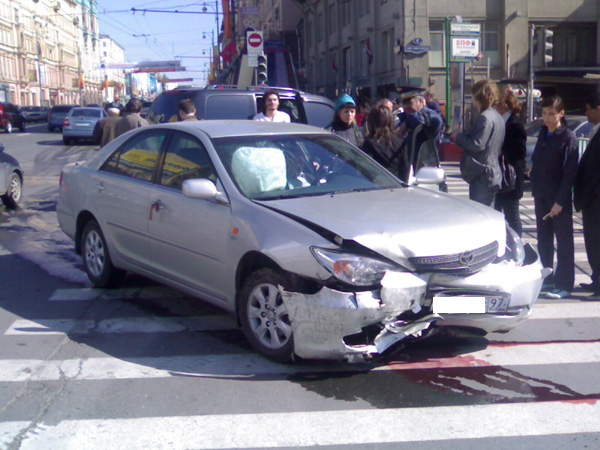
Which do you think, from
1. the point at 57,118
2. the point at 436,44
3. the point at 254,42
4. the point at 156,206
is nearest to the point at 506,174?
the point at 156,206

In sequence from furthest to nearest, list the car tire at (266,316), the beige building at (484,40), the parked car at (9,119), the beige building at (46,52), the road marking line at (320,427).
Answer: the beige building at (46,52) → the parked car at (9,119) → the beige building at (484,40) → the car tire at (266,316) → the road marking line at (320,427)

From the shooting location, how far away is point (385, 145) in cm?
710

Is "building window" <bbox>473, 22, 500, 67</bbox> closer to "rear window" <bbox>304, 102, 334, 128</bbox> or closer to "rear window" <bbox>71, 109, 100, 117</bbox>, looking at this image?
"rear window" <bbox>71, 109, 100, 117</bbox>

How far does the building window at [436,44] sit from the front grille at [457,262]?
1056 inches

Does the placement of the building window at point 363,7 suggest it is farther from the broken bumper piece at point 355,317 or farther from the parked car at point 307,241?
the broken bumper piece at point 355,317

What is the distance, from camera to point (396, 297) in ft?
14.2

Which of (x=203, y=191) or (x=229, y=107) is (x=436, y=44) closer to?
(x=229, y=107)

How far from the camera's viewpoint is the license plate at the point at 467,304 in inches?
175

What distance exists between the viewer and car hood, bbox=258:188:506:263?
4430 mm

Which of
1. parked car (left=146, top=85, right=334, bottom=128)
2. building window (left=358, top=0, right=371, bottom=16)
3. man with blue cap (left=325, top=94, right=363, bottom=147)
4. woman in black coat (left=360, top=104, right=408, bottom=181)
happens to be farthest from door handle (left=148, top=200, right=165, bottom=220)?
building window (left=358, top=0, right=371, bottom=16)

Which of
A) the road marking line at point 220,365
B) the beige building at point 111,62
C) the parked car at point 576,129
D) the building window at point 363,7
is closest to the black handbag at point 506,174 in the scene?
the road marking line at point 220,365

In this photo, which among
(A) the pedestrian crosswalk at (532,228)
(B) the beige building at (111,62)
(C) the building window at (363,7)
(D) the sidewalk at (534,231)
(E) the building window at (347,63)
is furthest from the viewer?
(B) the beige building at (111,62)

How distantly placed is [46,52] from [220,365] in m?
100

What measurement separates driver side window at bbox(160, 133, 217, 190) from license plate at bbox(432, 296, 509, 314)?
197 centimetres
